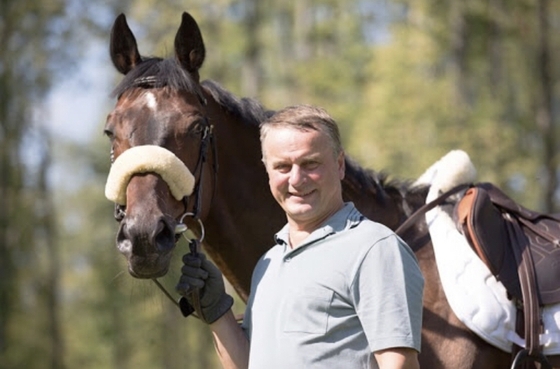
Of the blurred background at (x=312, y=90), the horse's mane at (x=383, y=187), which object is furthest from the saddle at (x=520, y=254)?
the blurred background at (x=312, y=90)

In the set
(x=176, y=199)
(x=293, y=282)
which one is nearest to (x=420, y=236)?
(x=176, y=199)

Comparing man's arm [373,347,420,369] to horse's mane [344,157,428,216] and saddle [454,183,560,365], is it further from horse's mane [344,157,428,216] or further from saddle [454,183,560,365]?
horse's mane [344,157,428,216]

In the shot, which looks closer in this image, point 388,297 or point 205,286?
point 388,297

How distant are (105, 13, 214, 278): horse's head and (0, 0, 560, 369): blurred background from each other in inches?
467

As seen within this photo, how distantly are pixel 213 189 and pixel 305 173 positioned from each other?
124cm

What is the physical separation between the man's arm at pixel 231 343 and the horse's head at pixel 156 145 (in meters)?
0.39

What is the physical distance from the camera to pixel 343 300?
3.08 m

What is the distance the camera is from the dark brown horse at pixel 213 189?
3.82m

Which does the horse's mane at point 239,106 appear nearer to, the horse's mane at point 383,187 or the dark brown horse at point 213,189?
the dark brown horse at point 213,189

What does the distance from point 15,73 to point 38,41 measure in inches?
38.4

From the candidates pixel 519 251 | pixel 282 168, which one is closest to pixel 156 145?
pixel 282 168

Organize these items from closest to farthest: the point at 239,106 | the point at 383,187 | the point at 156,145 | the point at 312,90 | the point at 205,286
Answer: the point at 205,286
the point at 156,145
the point at 239,106
the point at 383,187
the point at 312,90

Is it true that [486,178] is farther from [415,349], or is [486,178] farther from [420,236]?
[415,349]

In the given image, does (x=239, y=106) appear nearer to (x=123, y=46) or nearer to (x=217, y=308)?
(x=123, y=46)
